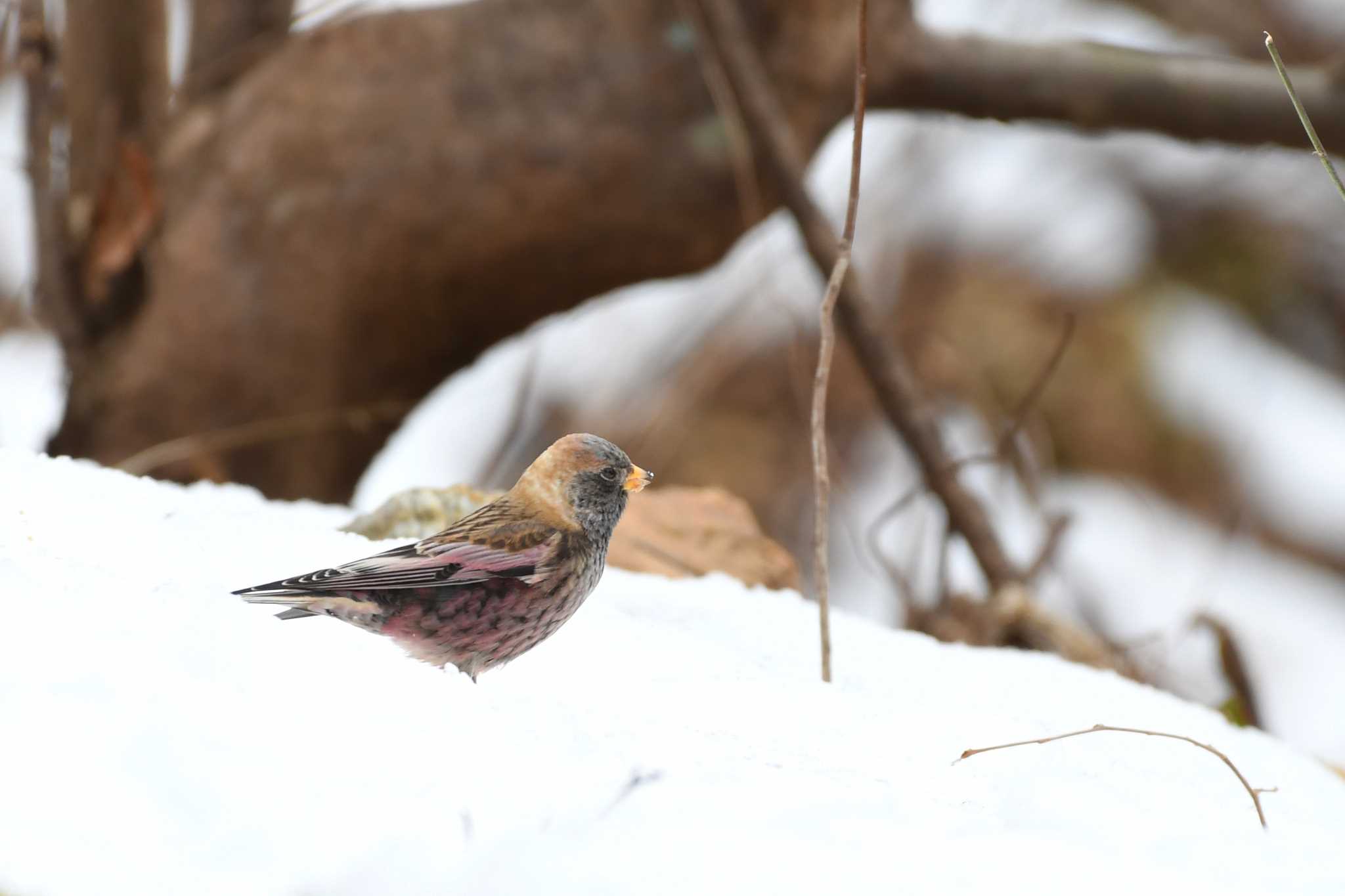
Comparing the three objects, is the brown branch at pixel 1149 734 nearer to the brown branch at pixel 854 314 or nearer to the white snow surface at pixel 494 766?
the white snow surface at pixel 494 766

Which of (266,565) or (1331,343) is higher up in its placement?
(266,565)

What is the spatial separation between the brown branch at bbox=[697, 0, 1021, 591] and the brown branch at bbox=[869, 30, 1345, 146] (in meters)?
0.40

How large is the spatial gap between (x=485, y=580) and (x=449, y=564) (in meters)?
0.04

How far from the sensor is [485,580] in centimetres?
141

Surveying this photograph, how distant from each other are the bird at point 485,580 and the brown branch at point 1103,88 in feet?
6.89

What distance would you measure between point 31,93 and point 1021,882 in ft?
9.12

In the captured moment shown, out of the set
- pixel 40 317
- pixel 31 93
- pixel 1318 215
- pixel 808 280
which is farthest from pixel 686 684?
pixel 1318 215

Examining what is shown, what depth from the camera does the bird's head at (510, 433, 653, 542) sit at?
157cm

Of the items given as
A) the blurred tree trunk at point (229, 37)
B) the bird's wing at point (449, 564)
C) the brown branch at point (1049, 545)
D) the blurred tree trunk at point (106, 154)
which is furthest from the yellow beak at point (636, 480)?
the blurred tree trunk at point (229, 37)

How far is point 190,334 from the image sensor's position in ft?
10.3

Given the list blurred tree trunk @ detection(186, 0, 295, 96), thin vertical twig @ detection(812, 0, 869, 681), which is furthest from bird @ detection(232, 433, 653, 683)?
blurred tree trunk @ detection(186, 0, 295, 96)

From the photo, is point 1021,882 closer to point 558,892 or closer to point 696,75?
point 558,892

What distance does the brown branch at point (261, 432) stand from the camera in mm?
2812

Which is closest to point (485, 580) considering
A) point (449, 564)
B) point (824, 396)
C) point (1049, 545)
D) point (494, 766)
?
point (449, 564)
